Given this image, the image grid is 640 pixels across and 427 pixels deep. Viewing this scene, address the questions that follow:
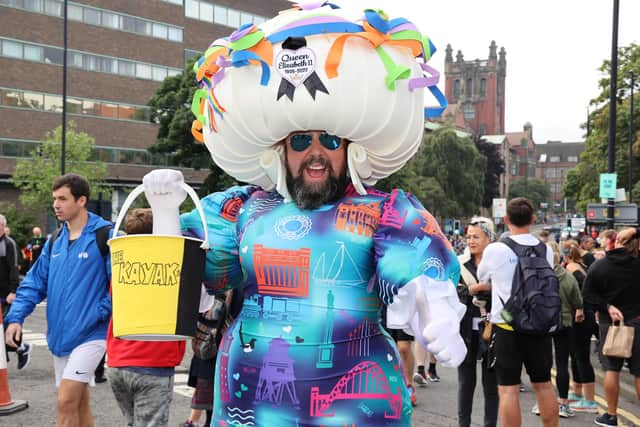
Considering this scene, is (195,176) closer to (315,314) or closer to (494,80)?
(315,314)

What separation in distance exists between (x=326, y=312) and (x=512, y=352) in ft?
9.59

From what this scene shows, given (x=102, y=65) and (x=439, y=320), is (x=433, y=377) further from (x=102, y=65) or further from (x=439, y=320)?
(x=102, y=65)

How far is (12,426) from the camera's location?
5961mm

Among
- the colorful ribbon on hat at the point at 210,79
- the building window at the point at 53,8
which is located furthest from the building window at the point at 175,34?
the colorful ribbon on hat at the point at 210,79

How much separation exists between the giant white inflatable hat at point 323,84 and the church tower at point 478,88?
124 meters

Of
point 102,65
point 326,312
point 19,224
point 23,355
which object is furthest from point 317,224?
point 102,65

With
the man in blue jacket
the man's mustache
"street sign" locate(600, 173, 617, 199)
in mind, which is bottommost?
the man in blue jacket

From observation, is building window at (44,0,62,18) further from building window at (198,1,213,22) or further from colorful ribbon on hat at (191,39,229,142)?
colorful ribbon on hat at (191,39,229,142)

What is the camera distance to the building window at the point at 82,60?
124 feet

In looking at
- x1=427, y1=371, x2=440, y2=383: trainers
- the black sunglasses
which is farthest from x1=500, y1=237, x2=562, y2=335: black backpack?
x1=427, y1=371, x2=440, y2=383: trainers

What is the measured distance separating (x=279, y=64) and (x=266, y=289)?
0.87 metres

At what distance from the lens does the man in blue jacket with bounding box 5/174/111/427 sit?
4.56 metres

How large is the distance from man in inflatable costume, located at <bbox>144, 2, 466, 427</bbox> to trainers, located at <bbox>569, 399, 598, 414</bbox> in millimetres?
→ 5239

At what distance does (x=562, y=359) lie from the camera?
279 inches
